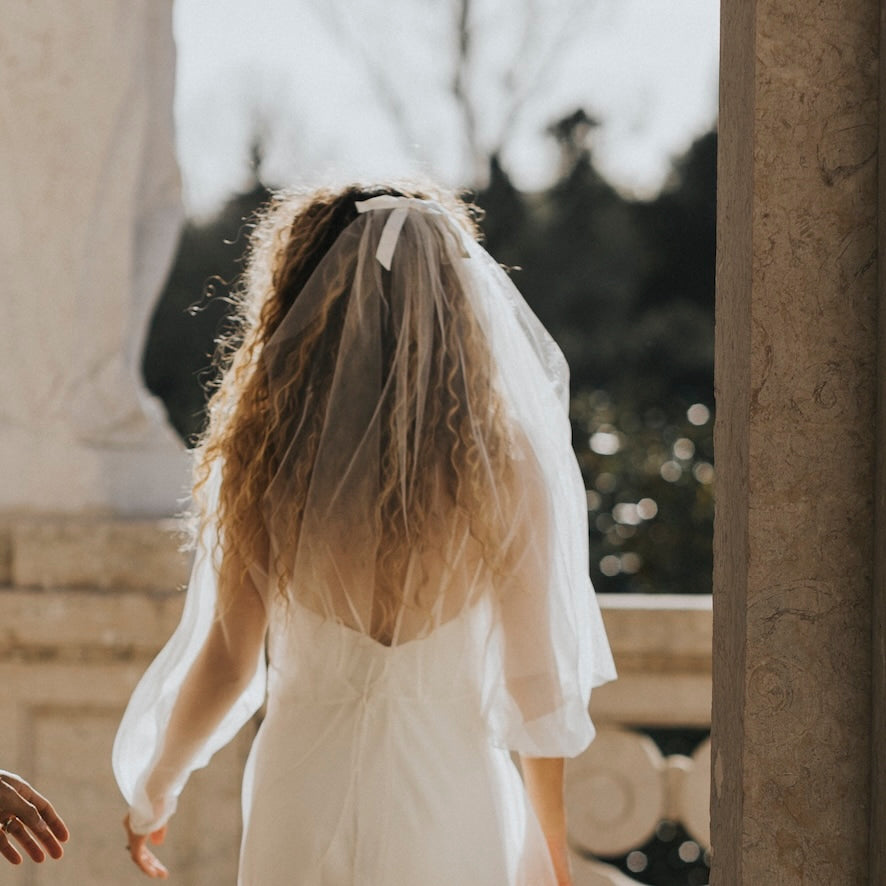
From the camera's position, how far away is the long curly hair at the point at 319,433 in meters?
2.14

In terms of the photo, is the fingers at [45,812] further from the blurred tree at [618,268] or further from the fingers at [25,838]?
the blurred tree at [618,268]

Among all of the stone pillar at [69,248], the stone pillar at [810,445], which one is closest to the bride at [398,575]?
the stone pillar at [810,445]

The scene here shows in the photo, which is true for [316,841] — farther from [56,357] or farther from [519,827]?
[56,357]

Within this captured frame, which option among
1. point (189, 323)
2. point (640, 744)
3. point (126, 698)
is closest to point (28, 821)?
point (126, 698)

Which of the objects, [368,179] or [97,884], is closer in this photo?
[368,179]

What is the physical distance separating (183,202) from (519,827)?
6.66ft

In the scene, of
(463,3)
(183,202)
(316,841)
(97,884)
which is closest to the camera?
(316,841)

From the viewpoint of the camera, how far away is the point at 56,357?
11.2 ft

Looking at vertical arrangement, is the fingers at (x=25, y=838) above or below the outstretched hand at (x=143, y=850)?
above

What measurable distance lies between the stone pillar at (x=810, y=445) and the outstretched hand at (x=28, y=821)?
3.03 feet

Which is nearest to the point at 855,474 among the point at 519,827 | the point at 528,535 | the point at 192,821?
the point at 528,535

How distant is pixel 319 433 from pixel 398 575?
263mm

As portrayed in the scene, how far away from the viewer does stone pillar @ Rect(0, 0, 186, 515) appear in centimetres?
338

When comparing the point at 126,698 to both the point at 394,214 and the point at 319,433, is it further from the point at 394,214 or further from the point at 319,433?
the point at 394,214
